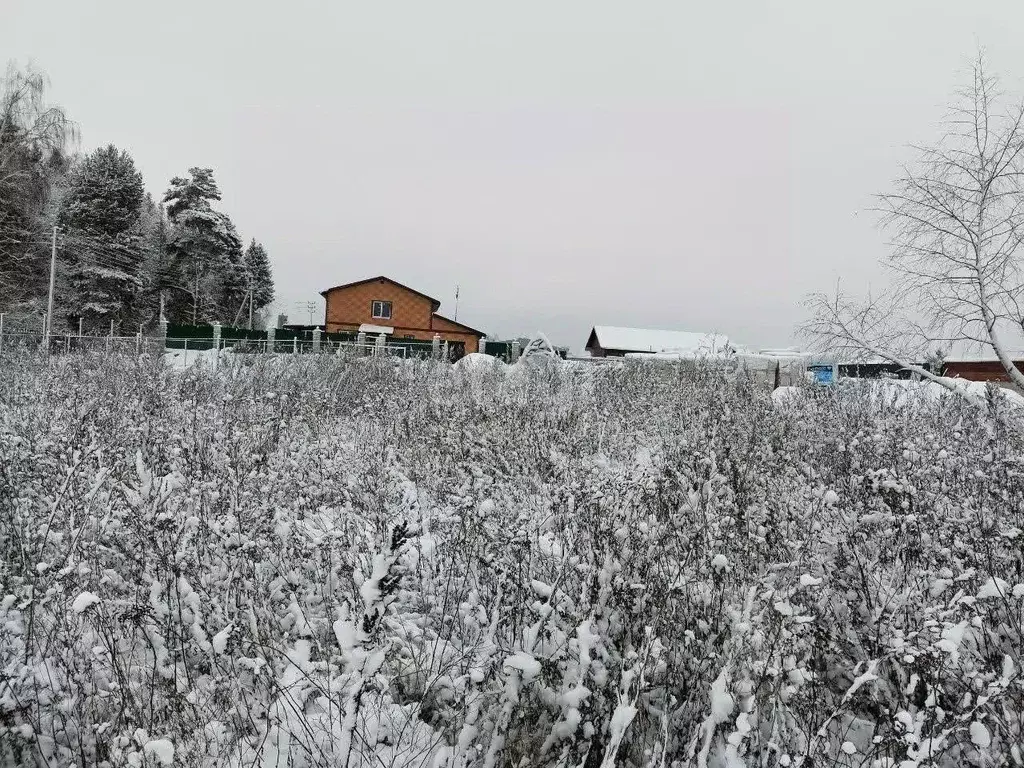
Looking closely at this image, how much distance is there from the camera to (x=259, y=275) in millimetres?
48938

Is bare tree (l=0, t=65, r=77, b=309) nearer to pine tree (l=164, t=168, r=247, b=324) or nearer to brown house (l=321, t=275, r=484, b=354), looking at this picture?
pine tree (l=164, t=168, r=247, b=324)

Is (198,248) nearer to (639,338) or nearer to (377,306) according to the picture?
(377,306)

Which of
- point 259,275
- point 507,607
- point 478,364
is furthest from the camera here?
point 259,275

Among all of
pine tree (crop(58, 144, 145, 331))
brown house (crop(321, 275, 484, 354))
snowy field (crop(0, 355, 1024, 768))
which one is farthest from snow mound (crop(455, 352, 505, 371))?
pine tree (crop(58, 144, 145, 331))

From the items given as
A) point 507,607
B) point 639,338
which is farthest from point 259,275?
point 507,607

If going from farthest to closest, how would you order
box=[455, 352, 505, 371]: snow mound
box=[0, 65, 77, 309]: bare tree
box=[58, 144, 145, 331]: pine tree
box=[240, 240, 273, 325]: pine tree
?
1. box=[240, 240, 273, 325]: pine tree
2. box=[58, 144, 145, 331]: pine tree
3. box=[0, 65, 77, 309]: bare tree
4. box=[455, 352, 505, 371]: snow mound

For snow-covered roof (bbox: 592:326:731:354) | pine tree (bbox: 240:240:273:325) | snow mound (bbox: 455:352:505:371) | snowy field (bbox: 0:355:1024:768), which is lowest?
snowy field (bbox: 0:355:1024:768)

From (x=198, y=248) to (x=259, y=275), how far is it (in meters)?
13.1

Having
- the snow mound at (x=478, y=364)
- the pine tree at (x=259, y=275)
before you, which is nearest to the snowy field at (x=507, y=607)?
the snow mound at (x=478, y=364)

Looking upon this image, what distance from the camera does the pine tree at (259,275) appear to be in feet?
157

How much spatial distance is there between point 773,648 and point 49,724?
2.63 m

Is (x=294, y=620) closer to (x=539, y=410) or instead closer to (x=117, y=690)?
(x=117, y=690)

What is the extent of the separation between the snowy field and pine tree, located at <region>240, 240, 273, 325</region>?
153ft

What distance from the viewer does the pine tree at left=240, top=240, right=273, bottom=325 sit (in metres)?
47.8
